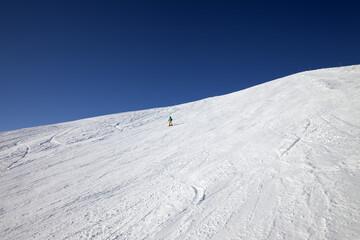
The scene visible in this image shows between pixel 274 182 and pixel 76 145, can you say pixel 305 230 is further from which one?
pixel 76 145

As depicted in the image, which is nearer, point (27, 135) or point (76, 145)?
point (76, 145)

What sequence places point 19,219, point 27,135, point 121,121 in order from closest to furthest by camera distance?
point 19,219
point 27,135
point 121,121

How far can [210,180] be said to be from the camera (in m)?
5.77

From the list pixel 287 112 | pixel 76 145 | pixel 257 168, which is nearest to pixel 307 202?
pixel 257 168

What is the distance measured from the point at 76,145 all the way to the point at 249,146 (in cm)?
1121

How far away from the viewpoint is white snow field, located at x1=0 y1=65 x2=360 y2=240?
386 cm

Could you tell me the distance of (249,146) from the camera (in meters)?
7.71

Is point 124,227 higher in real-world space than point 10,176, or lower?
lower

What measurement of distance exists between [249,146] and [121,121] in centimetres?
1321

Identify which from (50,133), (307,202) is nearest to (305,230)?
(307,202)

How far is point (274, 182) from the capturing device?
16.1 ft

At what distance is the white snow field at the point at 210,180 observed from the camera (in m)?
3.86

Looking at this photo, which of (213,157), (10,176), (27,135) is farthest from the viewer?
(27,135)

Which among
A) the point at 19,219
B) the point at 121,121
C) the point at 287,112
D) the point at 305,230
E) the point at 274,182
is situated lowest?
the point at 305,230
